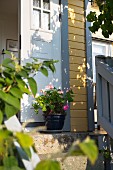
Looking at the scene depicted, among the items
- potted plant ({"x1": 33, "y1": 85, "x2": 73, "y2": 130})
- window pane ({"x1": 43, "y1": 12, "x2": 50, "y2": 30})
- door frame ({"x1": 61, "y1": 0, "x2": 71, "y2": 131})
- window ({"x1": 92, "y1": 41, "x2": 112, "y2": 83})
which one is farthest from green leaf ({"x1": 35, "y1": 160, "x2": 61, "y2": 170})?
window ({"x1": 92, "y1": 41, "x2": 112, "y2": 83})

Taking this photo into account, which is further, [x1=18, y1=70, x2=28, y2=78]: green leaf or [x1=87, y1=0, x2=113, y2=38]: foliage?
[x1=87, y1=0, x2=113, y2=38]: foliage

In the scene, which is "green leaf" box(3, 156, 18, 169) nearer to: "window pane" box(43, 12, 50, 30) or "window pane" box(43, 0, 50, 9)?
"window pane" box(43, 12, 50, 30)

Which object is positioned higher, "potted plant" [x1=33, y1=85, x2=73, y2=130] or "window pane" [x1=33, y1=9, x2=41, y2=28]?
"window pane" [x1=33, y1=9, x2=41, y2=28]

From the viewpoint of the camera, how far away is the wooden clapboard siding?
389 centimetres

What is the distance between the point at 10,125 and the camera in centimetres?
120

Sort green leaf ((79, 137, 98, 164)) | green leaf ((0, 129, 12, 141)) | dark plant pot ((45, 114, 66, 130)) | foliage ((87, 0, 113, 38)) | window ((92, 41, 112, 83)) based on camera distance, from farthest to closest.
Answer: window ((92, 41, 112, 83)) < dark plant pot ((45, 114, 66, 130)) < foliage ((87, 0, 113, 38)) < green leaf ((0, 129, 12, 141)) < green leaf ((79, 137, 98, 164))

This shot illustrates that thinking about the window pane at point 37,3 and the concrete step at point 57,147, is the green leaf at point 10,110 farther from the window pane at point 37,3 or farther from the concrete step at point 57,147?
the window pane at point 37,3

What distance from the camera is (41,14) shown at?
12.5 feet

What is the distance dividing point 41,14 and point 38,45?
0.44 m

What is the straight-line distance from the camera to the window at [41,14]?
3.77 meters

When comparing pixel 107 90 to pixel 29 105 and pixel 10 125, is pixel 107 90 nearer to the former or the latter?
pixel 29 105

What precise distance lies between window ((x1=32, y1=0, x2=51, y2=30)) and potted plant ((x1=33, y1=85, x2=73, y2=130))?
3.10 ft

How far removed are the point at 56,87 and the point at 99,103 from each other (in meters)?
0.72

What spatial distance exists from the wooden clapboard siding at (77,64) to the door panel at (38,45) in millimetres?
219
